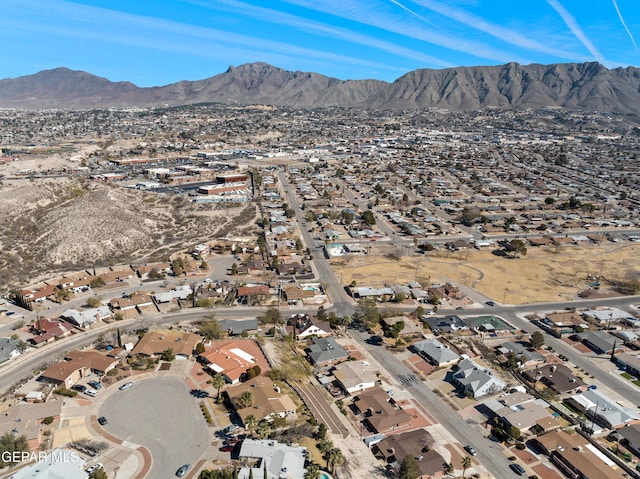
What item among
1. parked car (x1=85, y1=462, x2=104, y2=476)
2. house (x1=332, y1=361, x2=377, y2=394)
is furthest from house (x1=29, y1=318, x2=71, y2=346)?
house (x1=332, y1=361, x2=377, y2=394)

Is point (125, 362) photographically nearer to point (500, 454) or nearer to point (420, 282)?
point (500, 454)

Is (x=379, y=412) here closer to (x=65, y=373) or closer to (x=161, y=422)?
(x=161, y=422)

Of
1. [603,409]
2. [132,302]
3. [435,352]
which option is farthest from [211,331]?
[603,409]

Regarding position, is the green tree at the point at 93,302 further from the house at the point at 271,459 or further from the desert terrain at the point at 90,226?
the house at the point at 271,459

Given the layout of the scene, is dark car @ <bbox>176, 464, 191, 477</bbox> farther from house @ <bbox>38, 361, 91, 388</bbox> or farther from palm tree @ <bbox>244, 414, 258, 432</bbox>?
house @ <bbox>38, 361, 91, 388</bbox>

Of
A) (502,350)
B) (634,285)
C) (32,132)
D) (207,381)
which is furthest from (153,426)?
(32,132)

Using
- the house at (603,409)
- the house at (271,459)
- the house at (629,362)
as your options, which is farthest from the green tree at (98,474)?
the house at (629,362)
